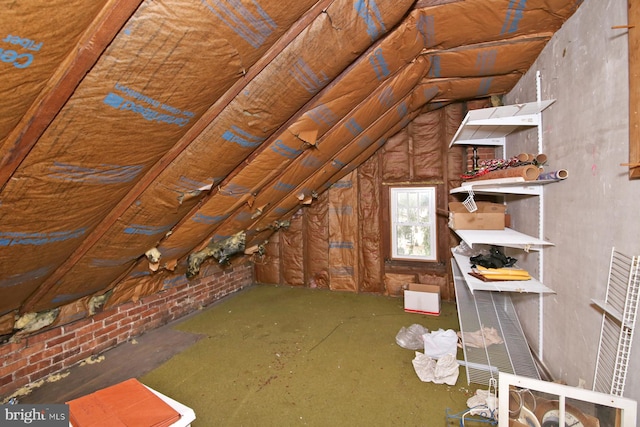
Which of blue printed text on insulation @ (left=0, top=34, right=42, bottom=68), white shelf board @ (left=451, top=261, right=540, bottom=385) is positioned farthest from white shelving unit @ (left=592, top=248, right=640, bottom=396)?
blue printed text on insulation @ (left=0, top=34, right=42, bottom=68)

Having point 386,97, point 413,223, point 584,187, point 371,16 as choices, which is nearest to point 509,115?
point 584,187

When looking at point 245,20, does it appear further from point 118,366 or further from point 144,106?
point 118,366

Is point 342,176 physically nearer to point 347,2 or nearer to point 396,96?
point 396,96

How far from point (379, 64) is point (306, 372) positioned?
2.41 m

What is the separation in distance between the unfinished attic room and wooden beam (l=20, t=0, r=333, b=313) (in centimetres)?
1

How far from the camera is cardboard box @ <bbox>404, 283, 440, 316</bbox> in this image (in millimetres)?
3549

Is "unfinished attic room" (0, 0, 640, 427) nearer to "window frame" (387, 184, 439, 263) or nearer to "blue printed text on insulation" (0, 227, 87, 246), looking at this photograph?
"blue printed text on insulation" (0, 227, 87, 246)

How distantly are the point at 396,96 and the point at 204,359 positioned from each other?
116 inches

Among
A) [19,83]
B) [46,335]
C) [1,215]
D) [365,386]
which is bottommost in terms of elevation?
[365,386]

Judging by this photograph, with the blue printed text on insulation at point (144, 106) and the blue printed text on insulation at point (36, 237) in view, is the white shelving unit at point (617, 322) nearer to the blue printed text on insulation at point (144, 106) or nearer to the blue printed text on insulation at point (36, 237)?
the blue printed text on insulation at point (144, 106)

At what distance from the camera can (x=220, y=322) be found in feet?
11.6

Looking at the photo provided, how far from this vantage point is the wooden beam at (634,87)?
117cm

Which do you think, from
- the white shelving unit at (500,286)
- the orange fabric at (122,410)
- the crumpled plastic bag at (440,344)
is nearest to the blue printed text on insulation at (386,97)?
the white shelving unit at (500,286)

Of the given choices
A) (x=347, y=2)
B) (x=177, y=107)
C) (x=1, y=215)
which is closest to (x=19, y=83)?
(x=177, y=107)
